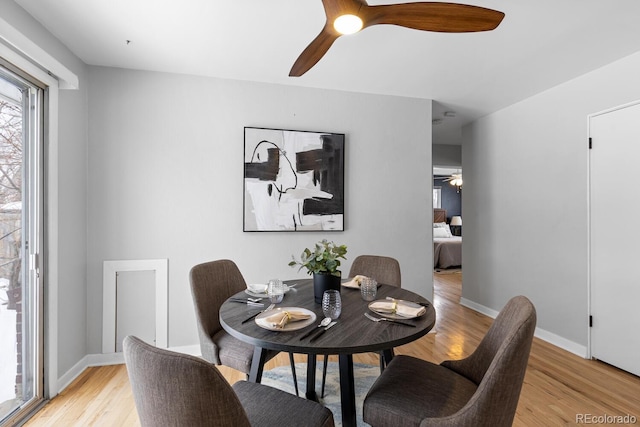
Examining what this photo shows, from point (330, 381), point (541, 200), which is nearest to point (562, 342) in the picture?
point (541, 200)

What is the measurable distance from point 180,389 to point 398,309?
3.28 feet

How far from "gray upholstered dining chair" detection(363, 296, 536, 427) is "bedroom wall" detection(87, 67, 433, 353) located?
1.72 metres

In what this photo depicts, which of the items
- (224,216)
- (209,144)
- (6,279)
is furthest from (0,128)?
(224,216)

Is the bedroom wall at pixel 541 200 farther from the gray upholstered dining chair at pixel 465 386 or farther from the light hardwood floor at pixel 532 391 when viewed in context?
the gray upholstered dining chair at pixel 465 386

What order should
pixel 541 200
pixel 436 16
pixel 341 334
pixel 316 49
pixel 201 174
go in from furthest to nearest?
pixel 541 200 → pixel 201 174 → pixel 316 49 → pixel 436 16 → pixel 341 334

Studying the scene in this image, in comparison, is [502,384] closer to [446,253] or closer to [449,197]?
[446,253]

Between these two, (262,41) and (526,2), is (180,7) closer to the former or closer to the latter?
(262,41)

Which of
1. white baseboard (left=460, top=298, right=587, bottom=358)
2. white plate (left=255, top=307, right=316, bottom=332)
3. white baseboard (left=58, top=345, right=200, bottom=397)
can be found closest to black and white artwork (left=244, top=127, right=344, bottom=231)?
white baseboard (left=58, top=345, right=200, bottom=397)

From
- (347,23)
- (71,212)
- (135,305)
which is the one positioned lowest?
(135,305)

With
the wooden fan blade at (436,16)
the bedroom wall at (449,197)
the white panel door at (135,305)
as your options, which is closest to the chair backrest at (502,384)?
the wooden fan blade at (436,16)

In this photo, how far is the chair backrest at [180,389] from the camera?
82 cm

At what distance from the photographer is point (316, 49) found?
1724 millimetres

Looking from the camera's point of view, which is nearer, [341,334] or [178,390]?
[178,390]

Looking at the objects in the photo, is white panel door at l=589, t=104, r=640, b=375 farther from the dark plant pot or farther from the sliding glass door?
the sliding glass door
